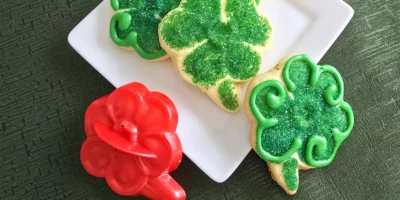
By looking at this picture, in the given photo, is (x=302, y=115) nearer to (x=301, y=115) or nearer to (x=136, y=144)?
(x=301, y=115)

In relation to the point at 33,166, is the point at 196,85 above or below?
above

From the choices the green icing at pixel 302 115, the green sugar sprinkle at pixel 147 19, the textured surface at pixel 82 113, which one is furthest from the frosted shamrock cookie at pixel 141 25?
the green icing at pixel 302 115

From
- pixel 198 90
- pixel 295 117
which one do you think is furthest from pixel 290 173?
pixel 198 90

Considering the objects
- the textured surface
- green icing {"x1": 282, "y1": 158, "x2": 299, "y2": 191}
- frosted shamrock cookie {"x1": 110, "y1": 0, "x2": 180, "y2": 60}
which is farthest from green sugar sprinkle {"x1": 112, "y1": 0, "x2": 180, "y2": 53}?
green icing {"x1": 282, "y1": 158, "x2": 299, "y2": 191}

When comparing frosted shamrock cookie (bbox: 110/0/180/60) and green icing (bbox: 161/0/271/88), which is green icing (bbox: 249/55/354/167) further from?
frosted shamrock cookie (bbox: 110/0/180/60)

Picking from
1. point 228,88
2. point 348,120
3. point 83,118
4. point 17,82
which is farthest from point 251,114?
point 17,82

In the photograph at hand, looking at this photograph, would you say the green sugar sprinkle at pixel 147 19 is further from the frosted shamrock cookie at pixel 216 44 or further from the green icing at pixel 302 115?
the green icing at pixel 302 115

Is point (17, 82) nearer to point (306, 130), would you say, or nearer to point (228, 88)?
point (228, 88)
